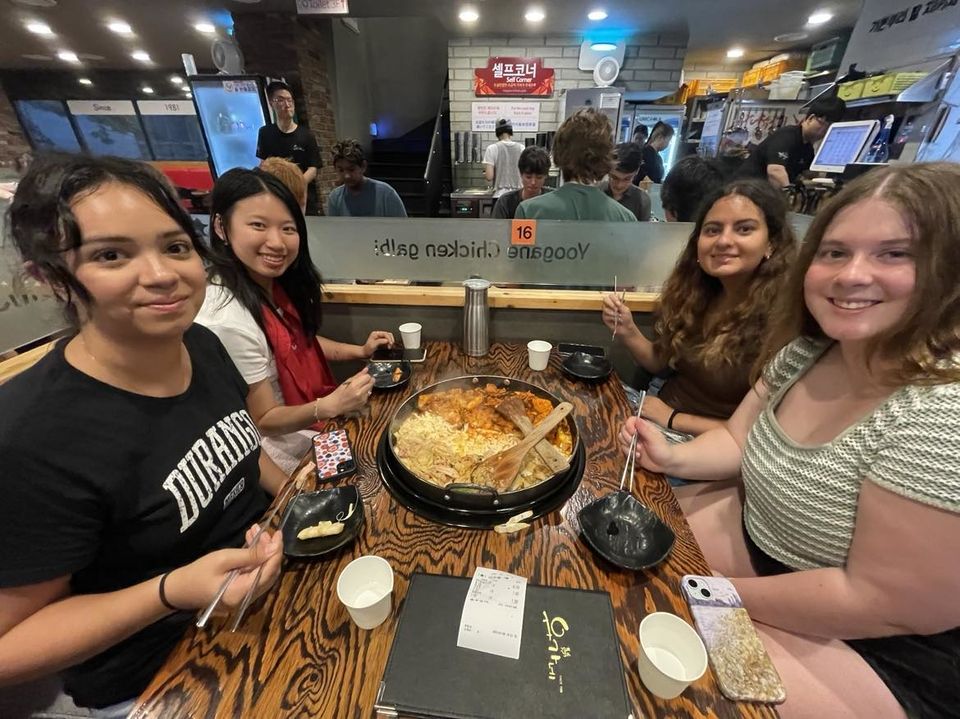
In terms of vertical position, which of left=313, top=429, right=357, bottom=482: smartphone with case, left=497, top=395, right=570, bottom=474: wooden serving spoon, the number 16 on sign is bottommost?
left=313, top=429, right=357, bottom=482: smartphone with case

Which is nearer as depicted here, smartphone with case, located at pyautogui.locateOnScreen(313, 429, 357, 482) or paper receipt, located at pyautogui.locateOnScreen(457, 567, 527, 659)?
paper receipt, located at pyautogui.locateOnScreen(457, 567, 527, 659)

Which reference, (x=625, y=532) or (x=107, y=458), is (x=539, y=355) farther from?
(x=107, y=458)

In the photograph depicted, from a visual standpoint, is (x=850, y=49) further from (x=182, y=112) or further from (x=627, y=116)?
(x=182, y=112)

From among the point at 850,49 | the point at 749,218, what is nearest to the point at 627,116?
the point at 850,49

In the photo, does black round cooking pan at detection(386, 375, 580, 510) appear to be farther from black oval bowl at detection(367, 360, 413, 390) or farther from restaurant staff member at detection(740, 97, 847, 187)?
restaurant staff member at detection(740, 97, 847, 187)

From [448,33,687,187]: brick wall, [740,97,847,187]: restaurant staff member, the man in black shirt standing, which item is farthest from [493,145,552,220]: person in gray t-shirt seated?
[448,33,687,187]: brick wall

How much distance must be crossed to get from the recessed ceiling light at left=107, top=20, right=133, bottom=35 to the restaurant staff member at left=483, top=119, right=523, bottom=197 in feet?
15.8

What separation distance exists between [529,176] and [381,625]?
11.4ft

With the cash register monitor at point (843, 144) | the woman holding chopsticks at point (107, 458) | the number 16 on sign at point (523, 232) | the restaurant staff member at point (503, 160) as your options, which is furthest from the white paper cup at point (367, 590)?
the restaurant staff member at point (503, 160)

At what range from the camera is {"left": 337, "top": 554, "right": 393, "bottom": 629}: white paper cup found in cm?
71

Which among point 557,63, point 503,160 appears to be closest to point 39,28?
point 503,160

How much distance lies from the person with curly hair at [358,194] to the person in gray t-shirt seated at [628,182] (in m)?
1.93

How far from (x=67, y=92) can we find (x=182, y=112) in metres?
1.71

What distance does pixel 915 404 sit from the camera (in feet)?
2.49
